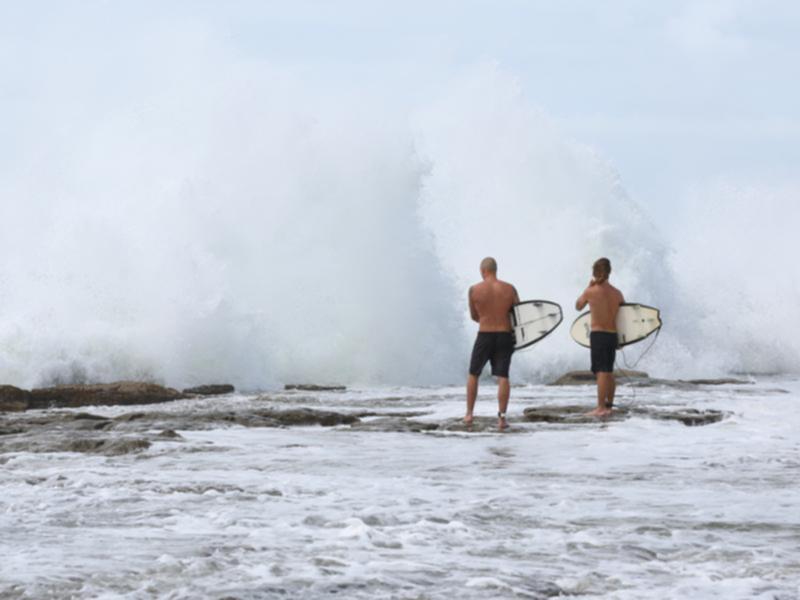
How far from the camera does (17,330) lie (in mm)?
21125

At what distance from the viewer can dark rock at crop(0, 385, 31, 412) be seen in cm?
1549

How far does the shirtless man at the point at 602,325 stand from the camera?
480 inches

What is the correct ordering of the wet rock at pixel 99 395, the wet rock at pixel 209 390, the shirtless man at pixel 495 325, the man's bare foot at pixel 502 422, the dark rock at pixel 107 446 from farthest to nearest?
the wet rock at pixel 209 390 < the wet rock at pixel 99 395 < the shirtless man at pixel 495 325 < the man's bare foot at pixel 502 422 < the dark rock at pixel 107 446

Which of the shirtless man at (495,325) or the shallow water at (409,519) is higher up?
the shirtless man at (495,325)

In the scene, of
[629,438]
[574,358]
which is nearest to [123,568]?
[629,438]

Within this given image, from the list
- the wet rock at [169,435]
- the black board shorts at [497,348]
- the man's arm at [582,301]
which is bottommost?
the wet rock at [169,435]

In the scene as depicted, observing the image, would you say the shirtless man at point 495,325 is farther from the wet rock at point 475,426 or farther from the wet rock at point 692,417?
the wet rock at point 692,417

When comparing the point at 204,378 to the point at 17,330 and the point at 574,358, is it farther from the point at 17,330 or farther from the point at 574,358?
the point at 574,358

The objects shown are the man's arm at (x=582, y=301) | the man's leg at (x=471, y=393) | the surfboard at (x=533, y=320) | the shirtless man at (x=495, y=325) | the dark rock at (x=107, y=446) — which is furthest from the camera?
the surfboard at (x=533, y=320)

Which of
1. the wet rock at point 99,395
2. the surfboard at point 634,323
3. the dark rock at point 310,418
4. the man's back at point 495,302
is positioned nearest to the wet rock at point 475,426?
the man's back at point 495,302

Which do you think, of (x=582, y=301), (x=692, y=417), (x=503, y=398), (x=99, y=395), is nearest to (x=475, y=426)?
(x=503, y=398)

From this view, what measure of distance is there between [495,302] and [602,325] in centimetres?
157

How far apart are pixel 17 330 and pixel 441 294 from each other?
11.6 meters

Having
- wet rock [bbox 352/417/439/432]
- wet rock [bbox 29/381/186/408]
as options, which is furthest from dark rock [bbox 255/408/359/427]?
wet rock [bbox 29/381/186/408]
